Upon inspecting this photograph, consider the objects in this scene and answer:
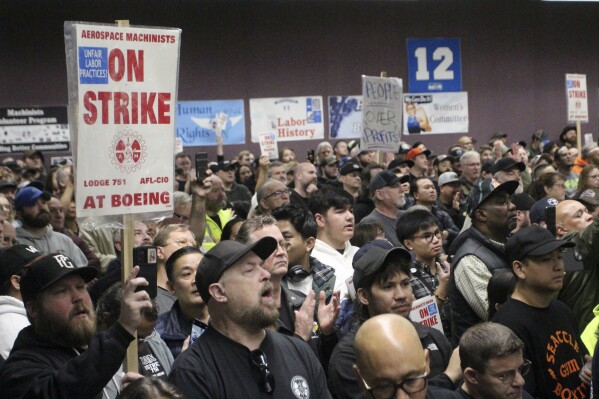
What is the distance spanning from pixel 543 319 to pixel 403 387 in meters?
1.86

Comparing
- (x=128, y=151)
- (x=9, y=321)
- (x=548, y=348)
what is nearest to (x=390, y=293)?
(x=548, y=348)

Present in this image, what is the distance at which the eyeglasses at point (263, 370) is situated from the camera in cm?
387

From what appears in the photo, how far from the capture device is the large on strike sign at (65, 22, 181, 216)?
468 centimetres

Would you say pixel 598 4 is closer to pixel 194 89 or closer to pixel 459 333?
pixel 194 89

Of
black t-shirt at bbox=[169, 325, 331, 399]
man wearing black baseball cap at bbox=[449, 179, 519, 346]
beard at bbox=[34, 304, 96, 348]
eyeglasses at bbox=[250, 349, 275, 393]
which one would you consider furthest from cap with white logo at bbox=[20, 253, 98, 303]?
man wearing black baseball cap at bbox=[449, 179, 519, 346]

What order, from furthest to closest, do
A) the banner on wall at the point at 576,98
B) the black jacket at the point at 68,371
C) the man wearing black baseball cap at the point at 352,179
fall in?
the banner on wall at the point at 576,98 < the man wearing black baseball cap at the point at 352,179 < the black jacket at the point at 68,371

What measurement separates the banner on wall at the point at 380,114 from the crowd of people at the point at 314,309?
2.84m

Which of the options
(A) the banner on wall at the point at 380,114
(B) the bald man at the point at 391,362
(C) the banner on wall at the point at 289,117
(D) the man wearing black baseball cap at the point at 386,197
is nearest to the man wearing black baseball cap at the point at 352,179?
(A) the banner on wall at the point at 380,114

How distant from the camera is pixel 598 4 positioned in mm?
23703

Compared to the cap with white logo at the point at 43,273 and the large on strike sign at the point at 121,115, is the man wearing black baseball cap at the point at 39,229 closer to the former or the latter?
the large on strike sign at the point at 121,115

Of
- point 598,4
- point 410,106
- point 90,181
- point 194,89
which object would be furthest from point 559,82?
point 90,181

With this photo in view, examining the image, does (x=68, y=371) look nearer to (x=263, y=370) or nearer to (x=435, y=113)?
(x=263, y=370)

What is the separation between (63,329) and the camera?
4070 mm

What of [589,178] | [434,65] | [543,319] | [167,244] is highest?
[434,65]
